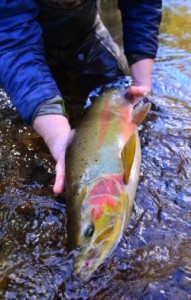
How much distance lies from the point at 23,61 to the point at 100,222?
908 millimetres

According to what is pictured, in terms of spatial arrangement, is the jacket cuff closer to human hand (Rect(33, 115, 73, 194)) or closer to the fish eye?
human hand (Rect(33, 115, 73, 194))

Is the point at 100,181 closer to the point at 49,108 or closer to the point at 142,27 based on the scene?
the point at 49,108

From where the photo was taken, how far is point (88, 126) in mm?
2080

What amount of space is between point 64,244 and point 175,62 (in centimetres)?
196

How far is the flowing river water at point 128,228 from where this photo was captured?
1781mm

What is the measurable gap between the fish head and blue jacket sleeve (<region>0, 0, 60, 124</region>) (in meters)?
0.57

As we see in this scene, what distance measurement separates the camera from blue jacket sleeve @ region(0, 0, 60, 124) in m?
2.14

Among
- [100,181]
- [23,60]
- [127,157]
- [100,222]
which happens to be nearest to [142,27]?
[23,60]

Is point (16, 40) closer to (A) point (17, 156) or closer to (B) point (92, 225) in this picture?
(A) point (17, 156)

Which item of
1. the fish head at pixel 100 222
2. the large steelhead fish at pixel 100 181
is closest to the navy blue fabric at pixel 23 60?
the large steelhead fish at pixel 100 181

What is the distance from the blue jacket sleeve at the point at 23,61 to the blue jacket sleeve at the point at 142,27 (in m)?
0.62

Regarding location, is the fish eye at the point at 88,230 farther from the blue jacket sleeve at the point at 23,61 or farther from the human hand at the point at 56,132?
the blue jacket sleeve at the point at 23,61

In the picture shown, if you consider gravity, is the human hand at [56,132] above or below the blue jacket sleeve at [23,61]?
below

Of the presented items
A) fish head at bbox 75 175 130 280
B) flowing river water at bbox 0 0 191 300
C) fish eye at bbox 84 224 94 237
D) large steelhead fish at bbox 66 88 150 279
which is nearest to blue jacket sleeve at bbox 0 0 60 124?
large steelhead fish at bbox 66 88 150 279
